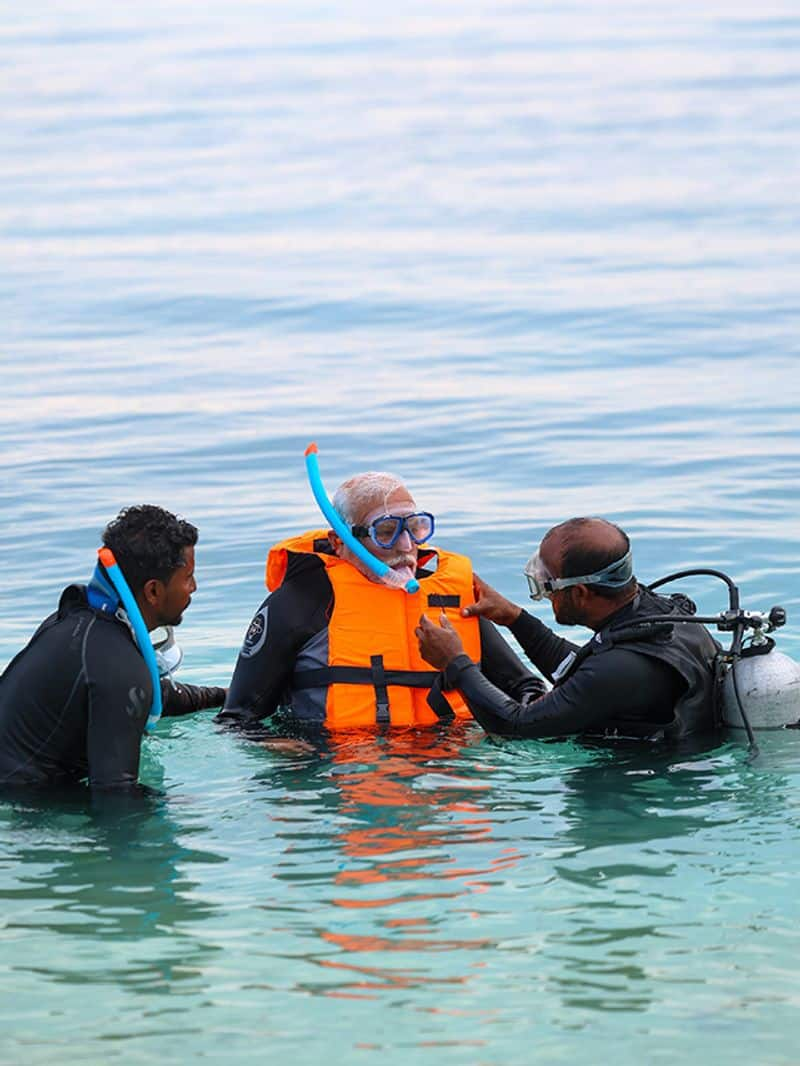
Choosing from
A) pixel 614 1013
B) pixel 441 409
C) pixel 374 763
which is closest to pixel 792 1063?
pixel 614 1013

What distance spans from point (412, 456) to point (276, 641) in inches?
233

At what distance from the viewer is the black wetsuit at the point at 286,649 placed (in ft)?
23.2

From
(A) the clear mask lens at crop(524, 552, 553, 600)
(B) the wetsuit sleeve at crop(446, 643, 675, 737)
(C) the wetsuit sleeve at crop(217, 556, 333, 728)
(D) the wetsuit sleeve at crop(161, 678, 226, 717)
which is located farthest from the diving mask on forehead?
(D) the wetsuit sleeve at crop(161, 678, 226, 717)

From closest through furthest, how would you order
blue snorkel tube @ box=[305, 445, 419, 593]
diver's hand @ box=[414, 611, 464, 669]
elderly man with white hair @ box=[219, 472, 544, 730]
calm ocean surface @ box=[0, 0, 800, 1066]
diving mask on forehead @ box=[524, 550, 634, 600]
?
1. calm ocean surface @ box=[0, 0, 800, 1066]
2. diving mask on forehead @ box=[524, 550, 634, 600]
3. diver's hand @ box=[414, 611, 464, 669]
4. blue snorkel tube @ box=[305, 445, 419, 593]
5. elderly man with white hair @ box=[219, 472, 544, 730]

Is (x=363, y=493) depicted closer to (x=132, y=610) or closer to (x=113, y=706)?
(x=132, y=610)

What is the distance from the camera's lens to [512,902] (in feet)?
18.2

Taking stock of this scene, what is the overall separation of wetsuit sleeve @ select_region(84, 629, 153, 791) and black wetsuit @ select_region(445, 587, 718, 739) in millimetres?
1275

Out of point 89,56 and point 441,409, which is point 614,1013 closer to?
point 441,409

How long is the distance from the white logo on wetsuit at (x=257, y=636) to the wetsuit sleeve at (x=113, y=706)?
3.89 feet

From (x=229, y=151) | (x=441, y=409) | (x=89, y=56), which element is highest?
(x=89, y=56)

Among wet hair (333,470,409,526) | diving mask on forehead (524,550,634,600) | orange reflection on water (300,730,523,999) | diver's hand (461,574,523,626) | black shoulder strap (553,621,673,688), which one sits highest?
wet hair (333,470,409,526)

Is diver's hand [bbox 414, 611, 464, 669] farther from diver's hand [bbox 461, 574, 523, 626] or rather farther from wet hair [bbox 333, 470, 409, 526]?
wet hair [bbox 333, 470, 409, 526]

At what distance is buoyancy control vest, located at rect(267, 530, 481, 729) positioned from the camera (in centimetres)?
708

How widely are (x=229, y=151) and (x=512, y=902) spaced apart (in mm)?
23221
